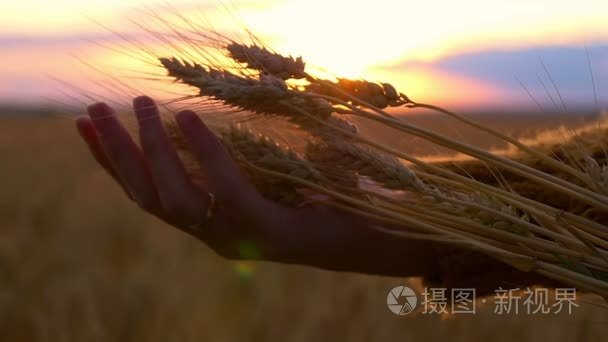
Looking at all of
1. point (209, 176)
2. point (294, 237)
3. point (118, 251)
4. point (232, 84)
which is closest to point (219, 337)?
point (118, 251)

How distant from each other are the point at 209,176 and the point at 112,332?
5.37ft

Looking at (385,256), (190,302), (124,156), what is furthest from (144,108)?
(190,302)

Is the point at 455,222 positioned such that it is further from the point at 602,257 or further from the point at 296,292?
the point at 296,292

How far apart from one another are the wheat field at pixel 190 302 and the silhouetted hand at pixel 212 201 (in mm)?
929

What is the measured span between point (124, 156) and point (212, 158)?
0.49ft

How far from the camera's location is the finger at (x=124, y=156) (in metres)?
1.06

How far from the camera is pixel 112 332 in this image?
2514 mm

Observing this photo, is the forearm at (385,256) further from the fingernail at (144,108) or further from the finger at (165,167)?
the fingernail at (144,108)

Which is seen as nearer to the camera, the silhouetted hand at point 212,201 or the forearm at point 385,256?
the silhouetted hand at point 212,201

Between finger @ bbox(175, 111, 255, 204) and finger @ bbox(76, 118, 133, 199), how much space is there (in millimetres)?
194

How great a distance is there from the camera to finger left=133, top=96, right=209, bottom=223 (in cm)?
101

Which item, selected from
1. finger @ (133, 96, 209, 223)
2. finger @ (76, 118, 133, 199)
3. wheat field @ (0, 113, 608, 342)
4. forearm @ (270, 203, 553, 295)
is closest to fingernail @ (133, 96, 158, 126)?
finger @ (133, 96, 209, 223)

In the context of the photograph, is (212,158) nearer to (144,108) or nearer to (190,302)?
(144,108)

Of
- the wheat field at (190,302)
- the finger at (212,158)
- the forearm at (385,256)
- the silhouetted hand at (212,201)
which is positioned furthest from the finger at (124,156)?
the wheat field at (190,302)
